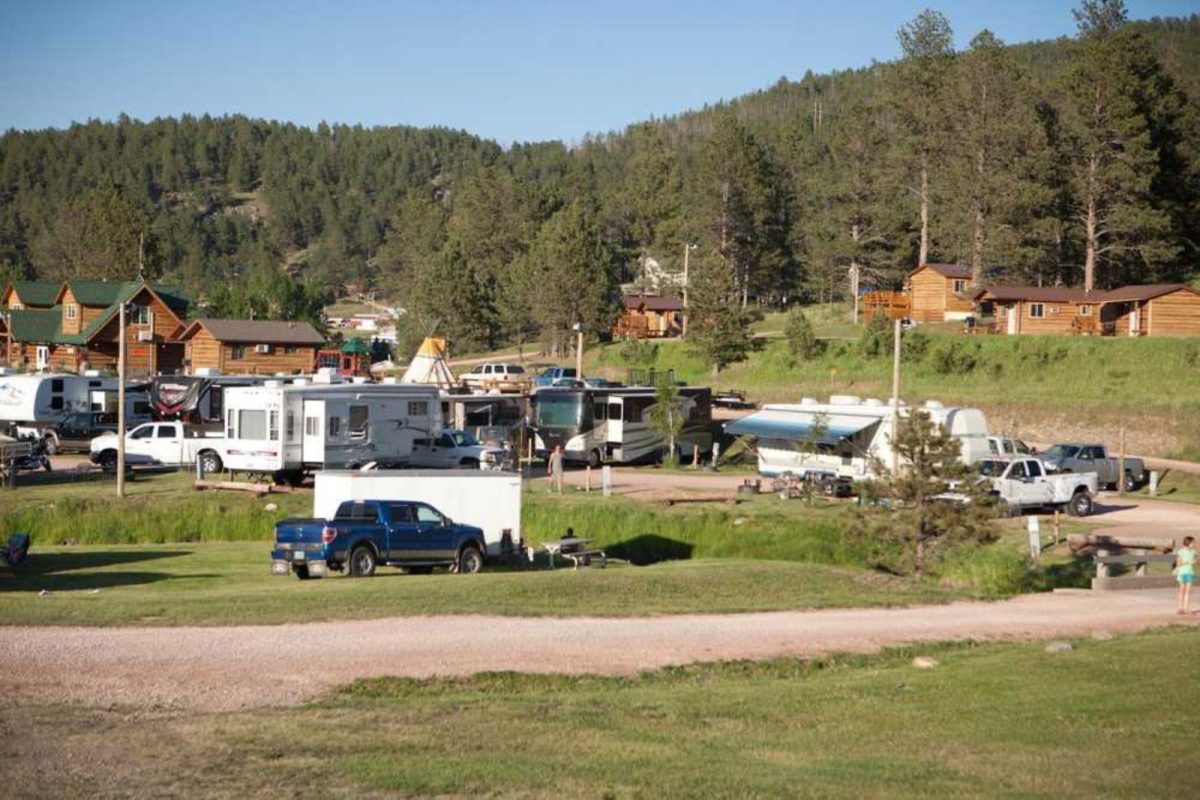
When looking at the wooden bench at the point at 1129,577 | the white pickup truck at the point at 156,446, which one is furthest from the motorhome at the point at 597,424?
the wooden bench at the point at 1129,577

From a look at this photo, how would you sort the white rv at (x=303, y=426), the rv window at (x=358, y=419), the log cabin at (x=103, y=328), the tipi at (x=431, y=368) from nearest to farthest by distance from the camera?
the white rv at (x=303, y=426)
the rv window at (x=358, y=419)
the tipi at (x=431, y=368)
the log cabin at (x=103, y=328)

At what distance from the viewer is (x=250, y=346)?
237 ft

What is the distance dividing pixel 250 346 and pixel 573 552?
155ft

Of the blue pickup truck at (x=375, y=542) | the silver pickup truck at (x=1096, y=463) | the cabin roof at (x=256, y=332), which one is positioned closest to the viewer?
the blue pickup truck at (x=375, y=542)

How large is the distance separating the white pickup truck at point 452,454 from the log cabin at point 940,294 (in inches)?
1374

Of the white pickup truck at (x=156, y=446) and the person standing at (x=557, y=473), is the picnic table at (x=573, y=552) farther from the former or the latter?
the white pickup truck at (x=156, y=446)

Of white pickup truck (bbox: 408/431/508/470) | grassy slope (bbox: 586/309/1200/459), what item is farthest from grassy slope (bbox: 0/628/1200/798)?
grassy slope (bbox: 586/309/1200/459)

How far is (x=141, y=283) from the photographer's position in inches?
2950

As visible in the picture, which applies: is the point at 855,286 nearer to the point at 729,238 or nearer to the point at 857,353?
the point at 729,238

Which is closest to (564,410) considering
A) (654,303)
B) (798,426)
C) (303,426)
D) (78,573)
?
(798,426)

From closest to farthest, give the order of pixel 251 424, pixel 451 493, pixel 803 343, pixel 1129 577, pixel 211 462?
pixel 1129 577
pixel 451 493
pixel 251 424
pixel 211 462
pixel 803 343

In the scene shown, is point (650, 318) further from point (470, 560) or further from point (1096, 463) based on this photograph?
point (470, 560)

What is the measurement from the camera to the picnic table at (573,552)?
92.8ft

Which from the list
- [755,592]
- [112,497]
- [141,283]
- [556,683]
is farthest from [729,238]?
[556,683]
